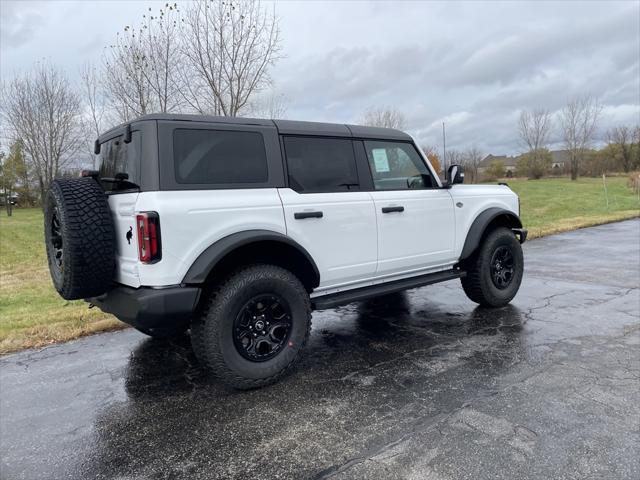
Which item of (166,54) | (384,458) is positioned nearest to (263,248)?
(384,458)

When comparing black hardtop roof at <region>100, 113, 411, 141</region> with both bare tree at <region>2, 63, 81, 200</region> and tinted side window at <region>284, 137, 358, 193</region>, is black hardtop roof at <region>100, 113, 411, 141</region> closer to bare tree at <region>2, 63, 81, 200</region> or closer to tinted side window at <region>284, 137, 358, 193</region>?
tinted side window at <region>284, 137, 358, 193</region>

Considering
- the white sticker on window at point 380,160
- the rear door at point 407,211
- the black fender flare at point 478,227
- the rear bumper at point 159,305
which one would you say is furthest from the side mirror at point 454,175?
the rear bumper at point 159,305

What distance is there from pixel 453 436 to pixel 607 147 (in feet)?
216

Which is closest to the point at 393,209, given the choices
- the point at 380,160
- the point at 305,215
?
the point at 380,160

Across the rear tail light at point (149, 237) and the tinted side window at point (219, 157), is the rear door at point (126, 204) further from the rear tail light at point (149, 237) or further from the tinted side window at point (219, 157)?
the tinted side window at point (219, 157)

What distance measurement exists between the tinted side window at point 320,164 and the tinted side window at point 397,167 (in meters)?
0.27

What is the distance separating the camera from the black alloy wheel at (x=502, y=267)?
5.31 meters

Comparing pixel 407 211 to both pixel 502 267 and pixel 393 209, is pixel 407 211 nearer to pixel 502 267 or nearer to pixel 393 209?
pixel 393 209

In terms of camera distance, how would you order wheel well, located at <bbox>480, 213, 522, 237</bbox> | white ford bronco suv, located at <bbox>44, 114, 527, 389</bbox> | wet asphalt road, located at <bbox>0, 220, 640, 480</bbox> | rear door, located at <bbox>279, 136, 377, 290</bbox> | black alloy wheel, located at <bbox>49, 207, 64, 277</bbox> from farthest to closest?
wheel well, located at <bbox>480, 213, 522, 237</bbox> → rear door, located at <bbox>279, 136, 377, 290</bbox> → black alloy wheel, located at <bbox>49, 207, 64, 277</bbox> → white ford bronco suv, located at <bbox>44, 114, 527, 389</bbox> → wet asphalt road, located at <bbox>0, 220, 640, 480</bbox>

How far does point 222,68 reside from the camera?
11.8 metres

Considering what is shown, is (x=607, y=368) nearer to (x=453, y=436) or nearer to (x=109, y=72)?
(x=453, y=436)

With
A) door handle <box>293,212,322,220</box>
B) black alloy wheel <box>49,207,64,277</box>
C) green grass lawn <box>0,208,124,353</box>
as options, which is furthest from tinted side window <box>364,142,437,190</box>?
green grass lawn <box>0,208,124,353</box>

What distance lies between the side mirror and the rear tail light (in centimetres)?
309

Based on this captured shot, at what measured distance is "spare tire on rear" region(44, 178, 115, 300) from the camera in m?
3.15
